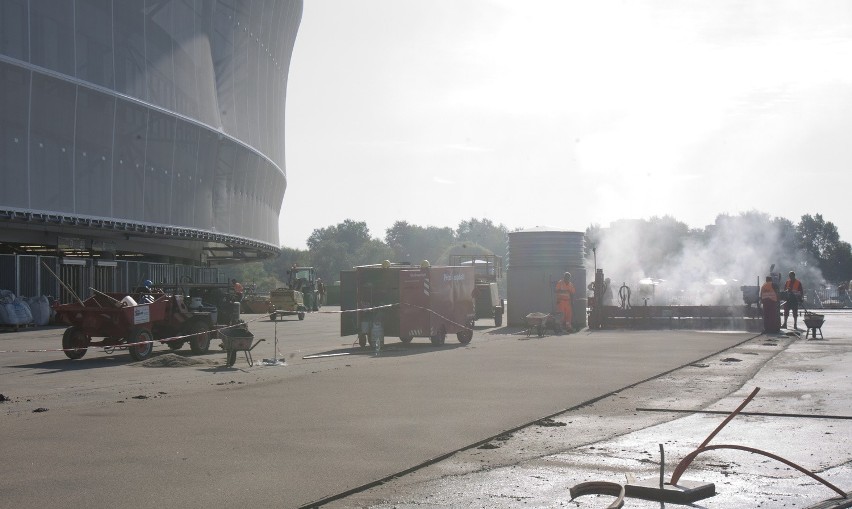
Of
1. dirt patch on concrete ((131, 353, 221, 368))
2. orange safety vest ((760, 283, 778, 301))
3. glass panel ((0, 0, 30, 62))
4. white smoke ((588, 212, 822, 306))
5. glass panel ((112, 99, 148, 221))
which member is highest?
glass panel ((0, 0, 30, 62))

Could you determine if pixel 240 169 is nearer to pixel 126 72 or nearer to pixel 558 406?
pixel 126 72

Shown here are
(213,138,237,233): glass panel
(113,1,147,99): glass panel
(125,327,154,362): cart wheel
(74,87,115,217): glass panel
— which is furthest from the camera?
(213,138,237,233): glass panel

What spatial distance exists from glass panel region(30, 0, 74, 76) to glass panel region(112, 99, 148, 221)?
386 centimetres

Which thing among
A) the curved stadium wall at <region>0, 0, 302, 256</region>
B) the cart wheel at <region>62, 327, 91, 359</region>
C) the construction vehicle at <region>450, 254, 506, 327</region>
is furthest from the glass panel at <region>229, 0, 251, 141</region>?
the cart wheel at <region>62, 327, 91, 359</region>

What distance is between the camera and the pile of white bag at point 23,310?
112 ft

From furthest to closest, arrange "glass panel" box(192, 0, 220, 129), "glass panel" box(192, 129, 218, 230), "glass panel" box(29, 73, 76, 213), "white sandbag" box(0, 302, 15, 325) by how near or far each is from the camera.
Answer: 1. "glass panel" box(192, 129, 218, 230)
2. "glass panel" box(192, 0, 220, 129)
3. "glass panel" box(29, 73, 76, 213)
4. "white sandbag" box(0, 302, 15, 325)

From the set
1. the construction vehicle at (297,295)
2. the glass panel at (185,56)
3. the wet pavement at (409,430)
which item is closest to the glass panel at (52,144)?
the glass panel at (185,56)

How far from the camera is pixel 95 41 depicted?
4112 cm

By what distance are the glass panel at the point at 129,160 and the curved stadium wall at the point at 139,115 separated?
0.07 m

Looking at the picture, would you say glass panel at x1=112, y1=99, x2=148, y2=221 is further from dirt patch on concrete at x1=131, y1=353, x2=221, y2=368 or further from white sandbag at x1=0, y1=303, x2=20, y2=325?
dirt patch on concrete at x1=131, y1=353, x2=221, y2=368

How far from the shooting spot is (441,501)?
6.96 metres

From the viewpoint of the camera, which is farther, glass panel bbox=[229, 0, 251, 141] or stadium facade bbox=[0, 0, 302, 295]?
glass panel bbox=[229, 0, 251, 141]

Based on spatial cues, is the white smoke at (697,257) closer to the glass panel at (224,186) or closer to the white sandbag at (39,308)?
the glass panel at (224,186)

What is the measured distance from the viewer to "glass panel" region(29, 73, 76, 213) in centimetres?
3791
